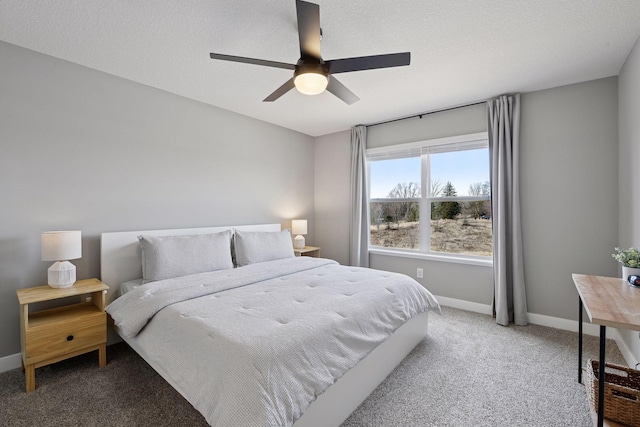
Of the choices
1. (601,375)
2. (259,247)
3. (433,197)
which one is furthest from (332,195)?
(601,375)

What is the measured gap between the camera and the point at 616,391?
1.55m

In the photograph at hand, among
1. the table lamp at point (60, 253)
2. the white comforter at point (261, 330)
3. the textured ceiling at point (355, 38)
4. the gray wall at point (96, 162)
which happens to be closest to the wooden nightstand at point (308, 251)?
the gray wall at point (96, 162)

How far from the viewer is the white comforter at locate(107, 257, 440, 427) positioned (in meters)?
1.27

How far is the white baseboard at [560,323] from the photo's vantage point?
2.38 meters

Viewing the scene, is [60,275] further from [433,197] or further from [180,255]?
[433,197]

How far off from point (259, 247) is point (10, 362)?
2172mm

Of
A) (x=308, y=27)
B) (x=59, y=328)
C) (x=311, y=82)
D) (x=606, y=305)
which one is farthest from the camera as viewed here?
(x=59, y=328)

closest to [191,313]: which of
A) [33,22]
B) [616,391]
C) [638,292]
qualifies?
[33,22]

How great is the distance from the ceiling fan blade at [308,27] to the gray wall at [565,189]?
2.56m

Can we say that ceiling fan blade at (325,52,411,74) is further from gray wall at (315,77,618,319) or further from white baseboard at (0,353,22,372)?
white baseboard at (0,353,22,372)

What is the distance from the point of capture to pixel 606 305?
146 cm

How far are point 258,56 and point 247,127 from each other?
161cm

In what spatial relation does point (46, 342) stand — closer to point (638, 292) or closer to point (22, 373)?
point (22, 373)

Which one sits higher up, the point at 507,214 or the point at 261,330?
the point at 507,214
